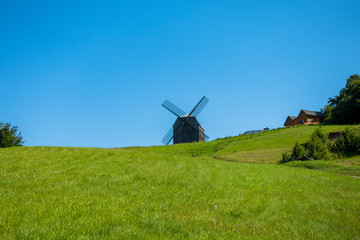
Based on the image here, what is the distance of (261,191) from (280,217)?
3.35m

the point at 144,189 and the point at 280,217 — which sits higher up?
the point at 144,189

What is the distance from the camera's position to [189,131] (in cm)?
6450

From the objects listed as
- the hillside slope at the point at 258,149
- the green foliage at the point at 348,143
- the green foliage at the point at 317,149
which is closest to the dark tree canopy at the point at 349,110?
the hillside slope at the point at 258,149

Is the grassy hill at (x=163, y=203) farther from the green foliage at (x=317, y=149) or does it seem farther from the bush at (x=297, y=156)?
the green foliage at (x=317, y=149)

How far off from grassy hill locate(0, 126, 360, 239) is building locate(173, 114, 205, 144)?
47589 millimetres

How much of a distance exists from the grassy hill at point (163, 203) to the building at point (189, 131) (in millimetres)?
47589

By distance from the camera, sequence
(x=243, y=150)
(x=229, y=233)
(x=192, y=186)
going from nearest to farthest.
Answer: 1. (x=229, y=233)
2. (x=192, y=186)
3. (x=243, y=150)

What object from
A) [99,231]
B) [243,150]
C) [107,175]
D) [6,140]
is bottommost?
[99,231]

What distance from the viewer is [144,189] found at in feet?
34.5

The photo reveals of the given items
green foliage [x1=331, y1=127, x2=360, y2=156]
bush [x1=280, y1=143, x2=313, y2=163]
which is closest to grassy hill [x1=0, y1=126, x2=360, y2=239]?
bush [x1=280, y1=143, x2=313, y2=163]

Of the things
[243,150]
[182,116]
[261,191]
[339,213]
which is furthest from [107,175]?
[182,116]

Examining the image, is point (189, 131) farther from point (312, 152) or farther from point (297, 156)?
point (312, 152)

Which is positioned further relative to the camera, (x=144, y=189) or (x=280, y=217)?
(x=144, y=189)

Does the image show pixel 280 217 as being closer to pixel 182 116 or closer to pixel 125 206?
pixel 125 206
